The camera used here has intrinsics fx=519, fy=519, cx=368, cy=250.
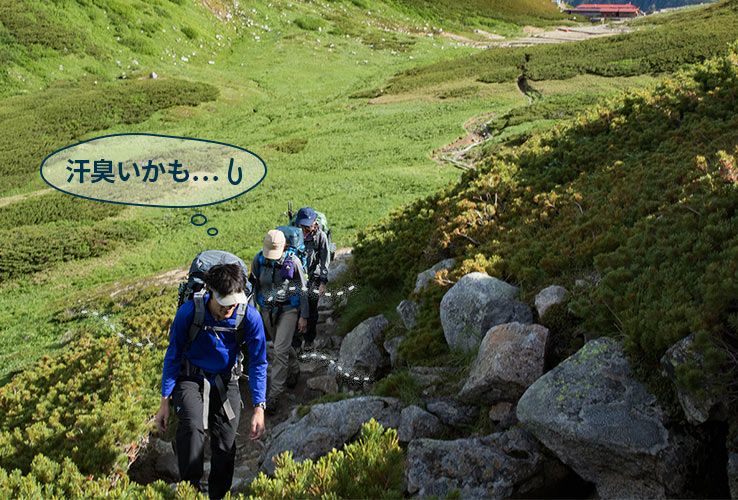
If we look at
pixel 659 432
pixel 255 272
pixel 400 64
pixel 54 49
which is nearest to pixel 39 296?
pixel 255 272

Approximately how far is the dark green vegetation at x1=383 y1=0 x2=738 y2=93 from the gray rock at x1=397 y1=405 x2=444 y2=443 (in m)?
45.8

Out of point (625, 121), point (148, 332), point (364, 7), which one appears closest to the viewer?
point (148, 332)

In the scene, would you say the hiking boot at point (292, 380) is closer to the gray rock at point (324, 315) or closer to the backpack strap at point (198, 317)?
the gray rock at point (324, 315)

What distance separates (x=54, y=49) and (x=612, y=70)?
5925cm

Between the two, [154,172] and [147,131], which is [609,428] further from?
[147,131]

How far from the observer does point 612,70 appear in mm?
45281

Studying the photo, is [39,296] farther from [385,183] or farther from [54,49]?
[54,49]

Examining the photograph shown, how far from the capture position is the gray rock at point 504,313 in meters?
7.13

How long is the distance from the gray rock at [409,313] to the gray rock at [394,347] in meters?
0.25

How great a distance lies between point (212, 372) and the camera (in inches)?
242

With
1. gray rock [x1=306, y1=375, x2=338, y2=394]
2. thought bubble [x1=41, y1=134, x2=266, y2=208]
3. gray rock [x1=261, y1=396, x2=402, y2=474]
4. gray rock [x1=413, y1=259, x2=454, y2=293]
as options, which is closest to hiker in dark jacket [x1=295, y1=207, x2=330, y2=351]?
gray rock [x1=306, y1=375, x2=338, y2=394]

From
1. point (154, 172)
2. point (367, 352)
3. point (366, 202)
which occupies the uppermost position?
point (367, 352)

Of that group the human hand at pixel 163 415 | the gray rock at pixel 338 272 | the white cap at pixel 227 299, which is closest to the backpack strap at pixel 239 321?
the white cap at pixel 227 299

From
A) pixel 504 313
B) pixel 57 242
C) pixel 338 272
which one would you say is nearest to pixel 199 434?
pixel 504 313
